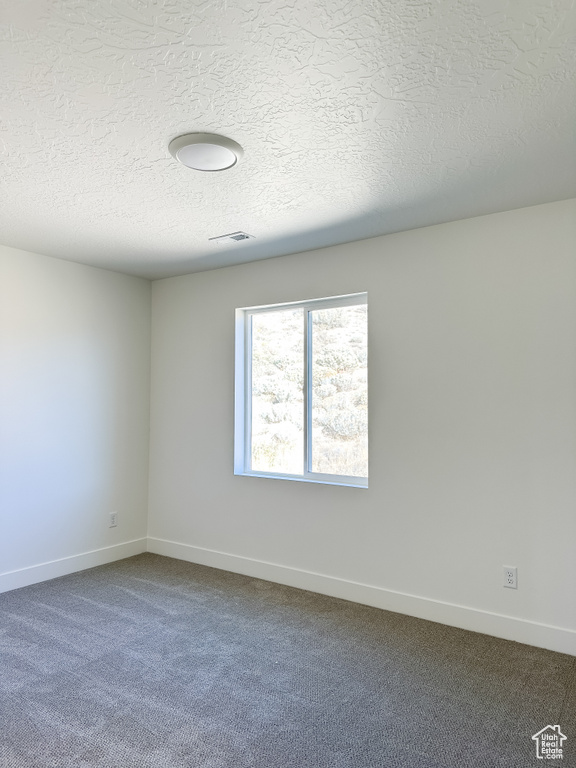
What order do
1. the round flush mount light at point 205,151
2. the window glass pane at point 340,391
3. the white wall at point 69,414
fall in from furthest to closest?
the white wall at point 69,414
the window glass pane at point 340,391
the round flush mount light at point 205,151

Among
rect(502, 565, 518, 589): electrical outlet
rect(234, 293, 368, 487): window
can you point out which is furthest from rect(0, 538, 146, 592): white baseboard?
rect(502, 565, 518, 589): electrical outlet

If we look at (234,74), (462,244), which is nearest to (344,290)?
(462,244)

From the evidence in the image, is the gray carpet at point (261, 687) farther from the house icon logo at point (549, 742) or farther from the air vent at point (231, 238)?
the air vent at point (231, 238)

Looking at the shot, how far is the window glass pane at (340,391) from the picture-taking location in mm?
3578

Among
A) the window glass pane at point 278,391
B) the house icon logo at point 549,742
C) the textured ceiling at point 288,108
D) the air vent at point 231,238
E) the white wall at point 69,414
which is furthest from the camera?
the window glass pane at point 278,391

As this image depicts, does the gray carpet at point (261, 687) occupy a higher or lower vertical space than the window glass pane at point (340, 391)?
lower

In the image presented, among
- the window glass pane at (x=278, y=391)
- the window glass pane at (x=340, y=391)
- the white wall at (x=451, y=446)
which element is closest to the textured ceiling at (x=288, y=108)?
the white wall at (x=451, y=446)

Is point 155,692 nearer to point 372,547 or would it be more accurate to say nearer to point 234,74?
point 372,547

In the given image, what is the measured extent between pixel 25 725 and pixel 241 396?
2.58 meters

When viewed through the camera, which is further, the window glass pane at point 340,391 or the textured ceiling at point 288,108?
the window glass pane at point 340,391

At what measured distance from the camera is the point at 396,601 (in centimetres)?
324

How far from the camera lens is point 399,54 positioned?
5.32 feet

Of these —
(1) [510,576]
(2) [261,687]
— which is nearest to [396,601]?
(1) [510,576]

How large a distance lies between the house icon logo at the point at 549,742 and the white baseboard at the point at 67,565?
3340 mm
